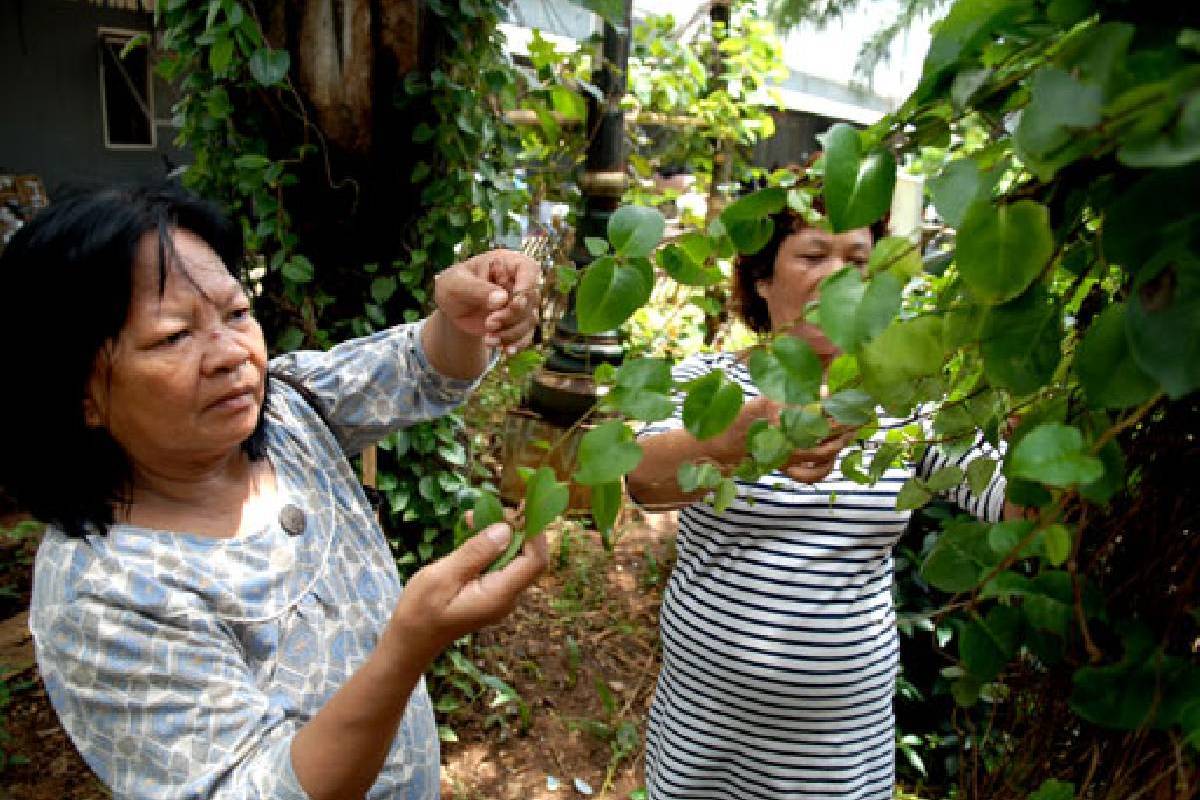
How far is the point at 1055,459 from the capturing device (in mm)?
452

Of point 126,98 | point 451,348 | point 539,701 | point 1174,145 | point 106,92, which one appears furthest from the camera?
point 126,98

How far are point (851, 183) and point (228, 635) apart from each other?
3.23 feet

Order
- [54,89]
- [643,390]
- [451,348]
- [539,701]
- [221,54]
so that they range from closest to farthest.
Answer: [643,390], [451,348], [221,54], [539,701], [54,89]

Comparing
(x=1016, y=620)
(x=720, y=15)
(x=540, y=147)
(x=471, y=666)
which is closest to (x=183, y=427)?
(x=1016, y=620)

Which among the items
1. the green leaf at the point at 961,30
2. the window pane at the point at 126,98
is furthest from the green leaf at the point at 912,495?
the window pane at the point at 126,98

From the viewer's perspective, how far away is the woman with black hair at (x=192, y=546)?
3.26 ft

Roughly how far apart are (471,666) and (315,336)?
1.38m

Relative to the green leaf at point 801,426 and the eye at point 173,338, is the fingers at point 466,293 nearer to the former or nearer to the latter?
the eye at point 173,338

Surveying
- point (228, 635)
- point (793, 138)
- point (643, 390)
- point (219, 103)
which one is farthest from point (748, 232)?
point (793, 138)

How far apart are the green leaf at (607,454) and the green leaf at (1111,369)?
29 centimetres

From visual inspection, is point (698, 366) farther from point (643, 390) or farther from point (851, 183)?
point (851, 183)

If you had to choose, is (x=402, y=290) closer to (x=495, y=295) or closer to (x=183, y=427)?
(x=495, y=295)

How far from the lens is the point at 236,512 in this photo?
129 cm

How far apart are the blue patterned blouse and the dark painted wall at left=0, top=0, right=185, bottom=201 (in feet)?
19.0
